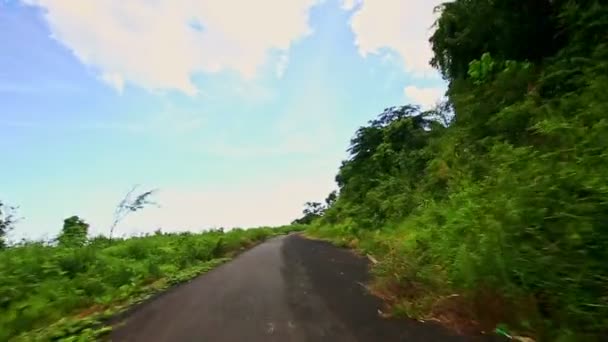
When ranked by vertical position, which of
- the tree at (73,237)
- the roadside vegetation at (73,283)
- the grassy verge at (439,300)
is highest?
the tree at (73,237)

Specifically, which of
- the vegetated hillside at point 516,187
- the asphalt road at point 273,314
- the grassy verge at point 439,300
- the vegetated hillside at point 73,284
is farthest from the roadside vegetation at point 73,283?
the vegetated hillside at point 516,187

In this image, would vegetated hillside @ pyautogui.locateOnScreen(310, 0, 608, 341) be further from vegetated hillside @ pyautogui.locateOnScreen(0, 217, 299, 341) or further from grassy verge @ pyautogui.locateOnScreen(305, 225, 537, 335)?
vegetated hillside @ pyautogui.locateOnScreen(0, 217, 299, 341)

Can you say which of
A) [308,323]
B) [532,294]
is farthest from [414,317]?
[532,294]

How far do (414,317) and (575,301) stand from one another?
7.78 ft

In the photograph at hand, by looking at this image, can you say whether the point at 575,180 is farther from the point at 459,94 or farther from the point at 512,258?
the point at 459,94

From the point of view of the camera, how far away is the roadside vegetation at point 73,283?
694cm

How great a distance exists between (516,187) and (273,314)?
13.2ft

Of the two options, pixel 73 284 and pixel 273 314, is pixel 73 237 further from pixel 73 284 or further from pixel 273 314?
pixel 273 314

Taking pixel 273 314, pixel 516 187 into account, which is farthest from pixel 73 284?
pixel 516 187

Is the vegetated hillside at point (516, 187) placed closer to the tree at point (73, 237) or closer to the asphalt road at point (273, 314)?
the asphalt road at point (273, 314)

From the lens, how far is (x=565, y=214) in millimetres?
3984

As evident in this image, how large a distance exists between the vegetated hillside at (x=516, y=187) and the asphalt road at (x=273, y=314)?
60 cm

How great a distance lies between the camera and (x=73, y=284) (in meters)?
9.43

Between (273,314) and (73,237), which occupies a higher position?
(73,237)
